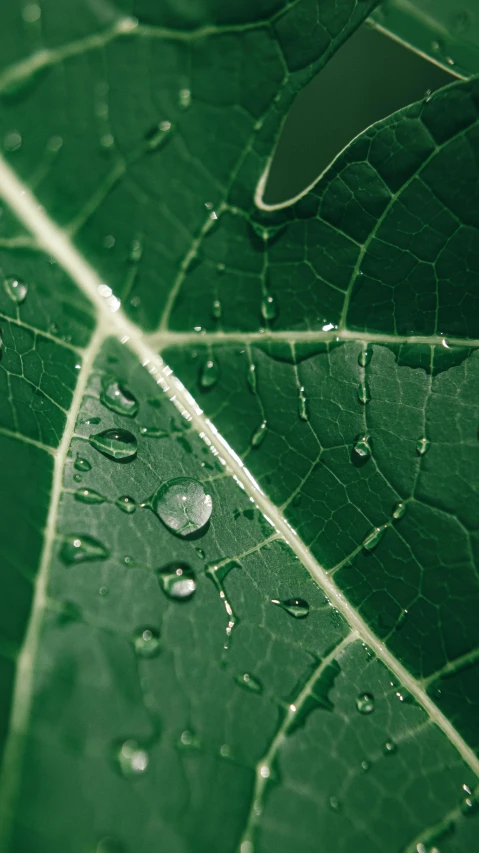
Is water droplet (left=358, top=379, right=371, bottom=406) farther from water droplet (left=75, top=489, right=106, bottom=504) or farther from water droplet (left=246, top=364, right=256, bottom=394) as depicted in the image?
water droplet (left=75, top=489, right=106, bottom=504)

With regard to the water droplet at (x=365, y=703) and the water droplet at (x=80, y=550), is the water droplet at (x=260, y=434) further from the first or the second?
the water droplet at (x=365, y=703)

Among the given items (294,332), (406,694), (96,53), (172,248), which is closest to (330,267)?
(294,332)

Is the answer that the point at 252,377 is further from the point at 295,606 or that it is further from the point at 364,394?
the point at 295,606

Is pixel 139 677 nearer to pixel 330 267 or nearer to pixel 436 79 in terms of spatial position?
pixel 330 267

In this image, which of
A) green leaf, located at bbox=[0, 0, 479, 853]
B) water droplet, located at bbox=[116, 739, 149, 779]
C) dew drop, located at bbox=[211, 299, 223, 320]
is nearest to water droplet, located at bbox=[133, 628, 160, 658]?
green leaf, located at bbox=[0, 0, 479, 853]

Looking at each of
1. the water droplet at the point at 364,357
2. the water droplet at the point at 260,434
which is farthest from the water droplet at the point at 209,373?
the water droplet at the point at 364,357

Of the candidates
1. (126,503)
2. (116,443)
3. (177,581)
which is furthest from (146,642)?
(116,443)
